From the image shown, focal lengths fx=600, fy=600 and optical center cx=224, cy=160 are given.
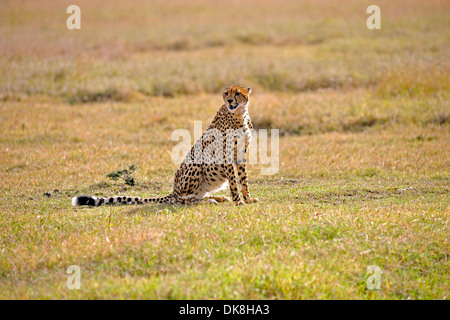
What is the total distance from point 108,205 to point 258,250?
2879 mm

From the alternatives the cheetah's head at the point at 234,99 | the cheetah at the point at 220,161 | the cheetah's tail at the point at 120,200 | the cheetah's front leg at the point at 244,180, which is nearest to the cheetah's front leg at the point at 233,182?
the cheetah at the point at 220,161

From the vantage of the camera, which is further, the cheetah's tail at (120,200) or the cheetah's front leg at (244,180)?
the cheetah's front leg at (244,180)

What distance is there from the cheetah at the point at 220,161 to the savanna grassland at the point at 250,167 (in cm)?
38

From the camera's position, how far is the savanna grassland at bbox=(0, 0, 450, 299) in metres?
5.65

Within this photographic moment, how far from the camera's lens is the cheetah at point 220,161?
8.05 m

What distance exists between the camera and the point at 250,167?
10773 mm

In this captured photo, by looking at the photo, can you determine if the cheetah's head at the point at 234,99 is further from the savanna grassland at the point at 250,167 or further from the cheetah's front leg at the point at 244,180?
the savanna grassland at the point at 250,167

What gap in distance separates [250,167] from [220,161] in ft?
9.14

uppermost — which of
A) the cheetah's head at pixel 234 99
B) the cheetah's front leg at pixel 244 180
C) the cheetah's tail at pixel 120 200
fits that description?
the cheetah's head at pixel 234 99

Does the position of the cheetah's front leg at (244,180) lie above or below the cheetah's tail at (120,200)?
above

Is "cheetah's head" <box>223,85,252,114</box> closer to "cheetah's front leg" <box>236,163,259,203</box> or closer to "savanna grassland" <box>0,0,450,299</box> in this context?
"cheetah's front leg" <box>236,163,259,203</box>

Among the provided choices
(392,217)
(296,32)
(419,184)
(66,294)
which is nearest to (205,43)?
(296,32)

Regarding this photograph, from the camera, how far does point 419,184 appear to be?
363 inches
